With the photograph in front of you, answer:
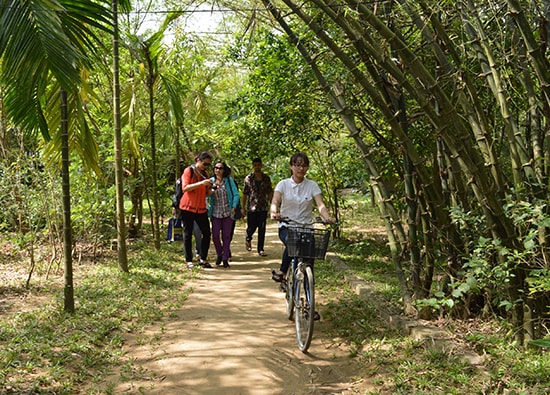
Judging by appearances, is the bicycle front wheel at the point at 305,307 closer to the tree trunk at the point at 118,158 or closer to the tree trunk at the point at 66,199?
the tree trunk at the point at 66,199

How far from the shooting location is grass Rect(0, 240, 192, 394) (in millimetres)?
4012

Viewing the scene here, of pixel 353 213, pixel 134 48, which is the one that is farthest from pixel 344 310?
pixel 353 213

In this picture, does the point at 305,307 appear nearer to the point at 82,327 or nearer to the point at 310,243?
the point at 310,243

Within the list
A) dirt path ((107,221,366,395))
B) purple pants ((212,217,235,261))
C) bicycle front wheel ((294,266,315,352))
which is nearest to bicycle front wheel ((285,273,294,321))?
dirt path ((107,221,366,395))

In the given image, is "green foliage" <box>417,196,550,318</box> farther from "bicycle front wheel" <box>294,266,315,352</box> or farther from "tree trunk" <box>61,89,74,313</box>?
"tree trunk" <box>61,89,74,313</box>

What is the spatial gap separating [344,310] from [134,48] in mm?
6217

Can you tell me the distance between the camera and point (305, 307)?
4.79m

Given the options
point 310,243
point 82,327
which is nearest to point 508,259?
point 310,243

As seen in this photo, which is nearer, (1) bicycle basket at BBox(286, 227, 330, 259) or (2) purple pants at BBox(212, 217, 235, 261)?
(1) bicycle basket at BBox(286, 227, 330, 259)

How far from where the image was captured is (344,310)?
5.82 m

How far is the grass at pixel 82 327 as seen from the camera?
158 inches

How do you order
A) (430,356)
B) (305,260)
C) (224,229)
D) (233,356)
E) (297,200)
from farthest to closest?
1. (224,229)
2. (297,200)
3. (305,260)
4. (233,356)
5. (430,356)

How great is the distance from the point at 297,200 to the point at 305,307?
1.12 m

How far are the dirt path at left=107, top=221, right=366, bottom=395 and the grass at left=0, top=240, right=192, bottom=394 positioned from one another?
0.82ft
